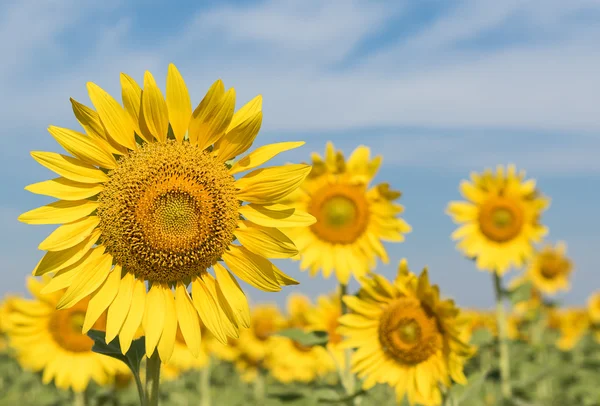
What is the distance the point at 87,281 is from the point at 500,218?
24.7 ft

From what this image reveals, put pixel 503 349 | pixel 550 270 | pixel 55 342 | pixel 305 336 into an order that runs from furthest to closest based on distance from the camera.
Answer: pixel 550 270 → pixel 503 349 → pixel 55 342 → pixel 305 336

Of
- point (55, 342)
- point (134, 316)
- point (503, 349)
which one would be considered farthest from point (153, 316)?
point (503, 349)

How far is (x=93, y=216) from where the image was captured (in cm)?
365

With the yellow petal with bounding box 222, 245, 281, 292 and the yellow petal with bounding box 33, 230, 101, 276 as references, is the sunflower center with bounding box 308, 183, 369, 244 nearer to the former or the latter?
the yellow petal with bounding box 222, 245, 281, 292

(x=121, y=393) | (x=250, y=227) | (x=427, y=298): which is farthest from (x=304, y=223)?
(x=121, y=393)

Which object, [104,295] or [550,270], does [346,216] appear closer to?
[104,295]

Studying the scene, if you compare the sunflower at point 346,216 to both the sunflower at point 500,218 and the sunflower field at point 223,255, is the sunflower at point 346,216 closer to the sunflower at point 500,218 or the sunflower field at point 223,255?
the sunflower field at point 223,255

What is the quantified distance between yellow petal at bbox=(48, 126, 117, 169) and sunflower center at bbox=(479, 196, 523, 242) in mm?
7240

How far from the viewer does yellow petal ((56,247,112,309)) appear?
3.53m

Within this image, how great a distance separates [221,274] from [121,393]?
18.8 ft

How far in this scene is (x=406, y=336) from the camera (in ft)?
18.7

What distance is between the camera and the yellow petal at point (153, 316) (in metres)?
3.45

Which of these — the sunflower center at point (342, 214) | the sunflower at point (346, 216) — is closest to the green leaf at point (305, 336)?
the sunflower at point (346, 216)

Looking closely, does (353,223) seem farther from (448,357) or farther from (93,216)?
(93,216)
